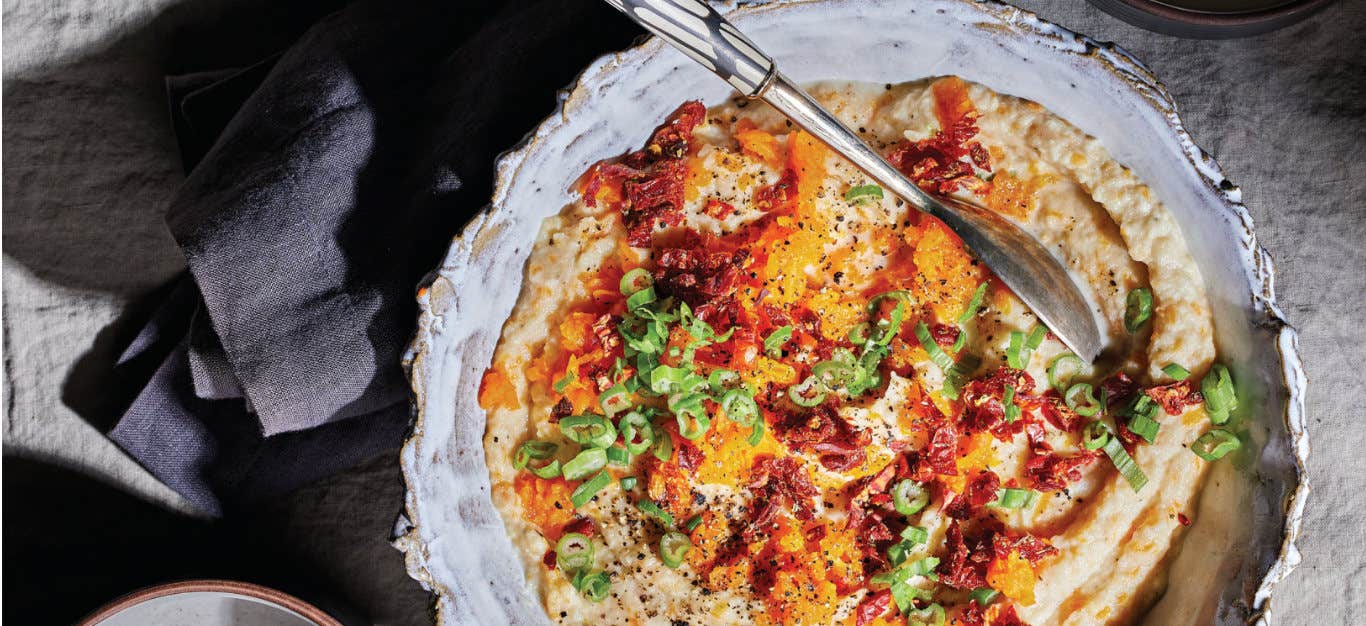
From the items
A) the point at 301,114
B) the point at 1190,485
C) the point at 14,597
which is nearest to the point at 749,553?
the point at 1190,485

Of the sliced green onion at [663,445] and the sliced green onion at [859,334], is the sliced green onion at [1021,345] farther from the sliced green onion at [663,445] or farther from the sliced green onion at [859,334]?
the sliced green onion at [663,445]

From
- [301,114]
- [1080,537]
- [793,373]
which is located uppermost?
[301,114]

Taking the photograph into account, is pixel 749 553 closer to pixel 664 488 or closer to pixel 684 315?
pixel 664 488

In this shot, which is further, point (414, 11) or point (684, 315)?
point (414, 11)

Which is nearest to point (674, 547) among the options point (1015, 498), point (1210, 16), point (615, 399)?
point (615, 399)

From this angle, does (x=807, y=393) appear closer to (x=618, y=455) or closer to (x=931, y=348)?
(x=931, y=348)

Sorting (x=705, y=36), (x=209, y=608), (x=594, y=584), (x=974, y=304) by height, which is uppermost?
(x=705, y=36)
